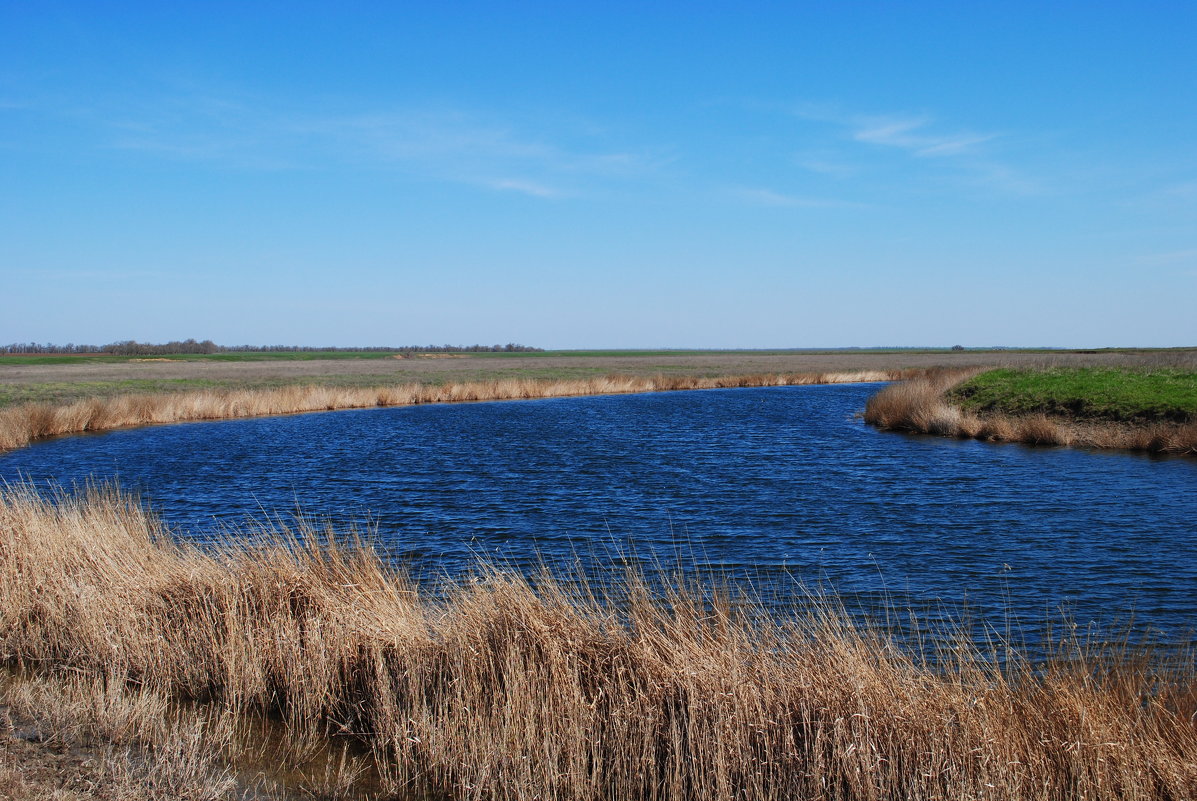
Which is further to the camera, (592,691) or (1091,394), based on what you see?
(1091,394)

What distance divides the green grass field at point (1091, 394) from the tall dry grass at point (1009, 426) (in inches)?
30.0

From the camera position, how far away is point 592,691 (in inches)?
256

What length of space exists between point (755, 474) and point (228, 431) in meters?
23.3

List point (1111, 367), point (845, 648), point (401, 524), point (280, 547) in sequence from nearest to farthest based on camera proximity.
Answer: point (845, 648)
point (280, 547)
point (401, 524)
point (1111, 367)

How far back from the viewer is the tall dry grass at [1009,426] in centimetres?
2525

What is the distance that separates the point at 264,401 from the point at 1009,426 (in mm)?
34841

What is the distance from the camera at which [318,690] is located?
23.9 ft

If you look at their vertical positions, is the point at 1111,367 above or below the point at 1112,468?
above

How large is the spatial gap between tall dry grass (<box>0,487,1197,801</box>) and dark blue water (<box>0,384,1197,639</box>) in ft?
3.75

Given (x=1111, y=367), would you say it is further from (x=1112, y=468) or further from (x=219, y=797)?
(x=219, y=797)

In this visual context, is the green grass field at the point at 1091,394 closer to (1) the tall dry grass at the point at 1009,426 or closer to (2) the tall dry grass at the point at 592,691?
(1) the tall dry grass at the point at 1009,426

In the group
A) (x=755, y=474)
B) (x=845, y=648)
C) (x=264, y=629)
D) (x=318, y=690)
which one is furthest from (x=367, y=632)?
(x=755, y=474)

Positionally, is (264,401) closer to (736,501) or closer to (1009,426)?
(736,501)

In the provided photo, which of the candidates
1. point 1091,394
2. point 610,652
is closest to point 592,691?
point 610,652
